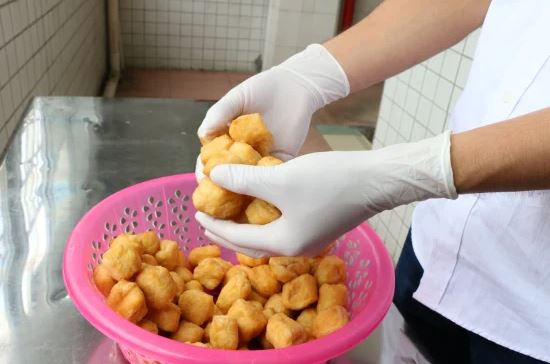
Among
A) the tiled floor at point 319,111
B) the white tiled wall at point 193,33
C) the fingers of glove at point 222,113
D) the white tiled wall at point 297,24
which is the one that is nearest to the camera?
the fingers of glove at point 222,113

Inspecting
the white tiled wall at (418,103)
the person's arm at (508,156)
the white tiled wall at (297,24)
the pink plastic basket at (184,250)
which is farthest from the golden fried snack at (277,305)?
Answer: the white tiled wall at (297,24)

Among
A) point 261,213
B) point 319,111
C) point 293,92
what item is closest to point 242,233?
point 261,213

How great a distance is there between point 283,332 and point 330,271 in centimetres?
14

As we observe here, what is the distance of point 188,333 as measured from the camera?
2.31 feet

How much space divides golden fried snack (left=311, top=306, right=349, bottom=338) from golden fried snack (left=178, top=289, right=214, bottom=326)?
0.52ft

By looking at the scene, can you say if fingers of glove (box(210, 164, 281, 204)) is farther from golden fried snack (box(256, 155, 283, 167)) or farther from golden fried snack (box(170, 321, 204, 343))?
golden fried snack (box(170, 321, 204, 343))

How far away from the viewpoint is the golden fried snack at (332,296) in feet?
2.37

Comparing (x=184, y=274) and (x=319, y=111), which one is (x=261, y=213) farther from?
(x=319, y=111)

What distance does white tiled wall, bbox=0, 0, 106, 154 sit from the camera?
139 centimetres

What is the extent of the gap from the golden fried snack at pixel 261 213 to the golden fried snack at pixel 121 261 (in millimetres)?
167

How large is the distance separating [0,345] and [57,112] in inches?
29.7

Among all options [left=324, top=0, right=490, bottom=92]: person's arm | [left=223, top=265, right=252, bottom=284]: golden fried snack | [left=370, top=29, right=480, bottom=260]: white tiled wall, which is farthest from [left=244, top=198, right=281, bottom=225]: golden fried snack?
[left=370, top=29, right=480, bottom=260]: white tiled wall

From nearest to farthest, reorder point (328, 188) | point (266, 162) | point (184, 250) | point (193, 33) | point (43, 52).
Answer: point (328, 188) → point (266, 162) → point (184, 250) → point (43, 52) → point (193, 33)

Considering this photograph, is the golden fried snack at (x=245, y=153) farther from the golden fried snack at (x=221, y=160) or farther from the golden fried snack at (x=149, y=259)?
the golden fried snack at (x=149, y=259)
